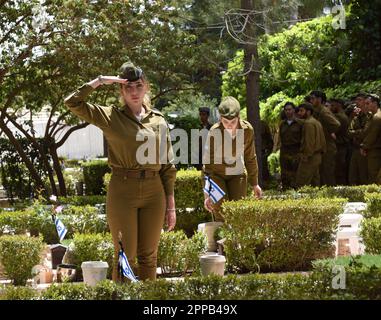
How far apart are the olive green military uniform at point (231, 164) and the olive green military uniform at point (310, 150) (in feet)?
17.1

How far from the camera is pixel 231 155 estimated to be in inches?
445

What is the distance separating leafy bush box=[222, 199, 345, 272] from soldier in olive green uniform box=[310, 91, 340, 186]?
674 cm

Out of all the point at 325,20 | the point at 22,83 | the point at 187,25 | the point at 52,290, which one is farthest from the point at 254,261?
the point at 325,20

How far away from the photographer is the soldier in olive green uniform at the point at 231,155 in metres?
11.1

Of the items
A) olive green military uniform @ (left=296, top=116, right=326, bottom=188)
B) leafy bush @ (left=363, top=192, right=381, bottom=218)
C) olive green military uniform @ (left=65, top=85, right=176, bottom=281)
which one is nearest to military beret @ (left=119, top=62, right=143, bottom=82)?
olive green military uniform @ (left=65, top=85, right=176, bottom=281)

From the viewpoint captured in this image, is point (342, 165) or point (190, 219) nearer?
point (190, 219)

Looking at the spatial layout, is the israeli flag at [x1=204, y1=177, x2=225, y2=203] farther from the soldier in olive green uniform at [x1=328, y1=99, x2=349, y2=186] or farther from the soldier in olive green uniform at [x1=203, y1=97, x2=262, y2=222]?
the soldier in olive green uniform at [x1=328, y1=99, x2=349, y2=186]

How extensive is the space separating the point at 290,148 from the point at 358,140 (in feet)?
4.44

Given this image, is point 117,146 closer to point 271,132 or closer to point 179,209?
point 179,209

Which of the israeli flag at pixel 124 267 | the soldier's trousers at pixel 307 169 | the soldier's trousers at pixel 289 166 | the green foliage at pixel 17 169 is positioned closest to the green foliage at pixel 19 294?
the israeli flag at pixel 124 267

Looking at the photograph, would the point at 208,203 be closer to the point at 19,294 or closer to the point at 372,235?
the point at 372,235

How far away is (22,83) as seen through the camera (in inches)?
758

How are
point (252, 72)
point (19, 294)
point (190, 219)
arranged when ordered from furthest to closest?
1. point (252, 72)
2. point (190, 219)
3. point (19, 294)

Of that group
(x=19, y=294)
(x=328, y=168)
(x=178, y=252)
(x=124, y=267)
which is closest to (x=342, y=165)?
(x=328, y=168)
